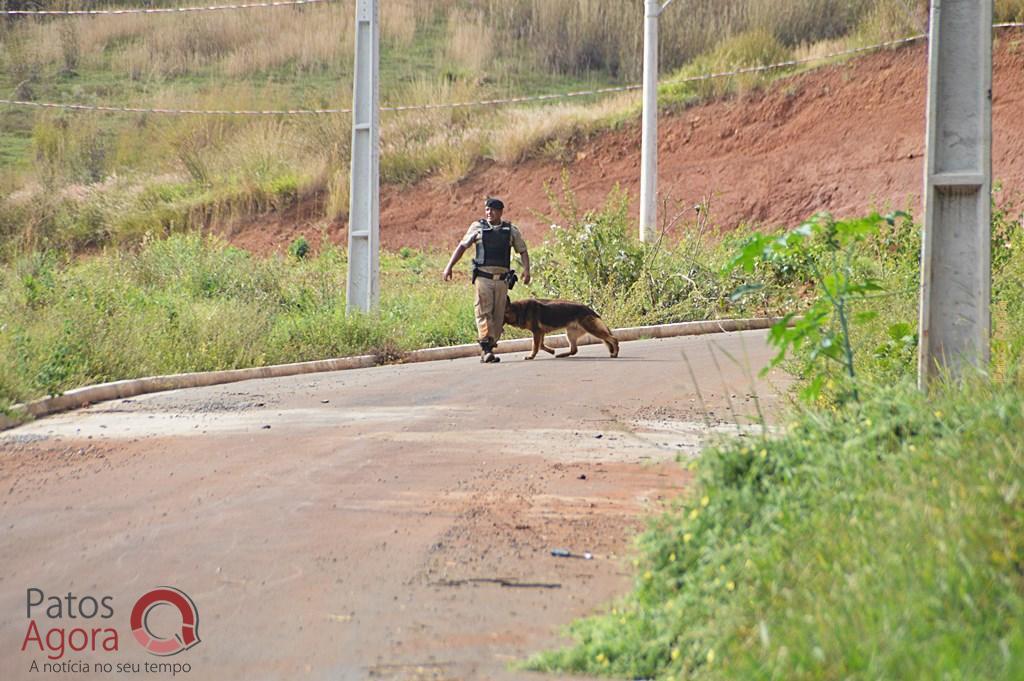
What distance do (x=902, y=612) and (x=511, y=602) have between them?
8.70ft

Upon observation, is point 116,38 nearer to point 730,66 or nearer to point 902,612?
point 730,66

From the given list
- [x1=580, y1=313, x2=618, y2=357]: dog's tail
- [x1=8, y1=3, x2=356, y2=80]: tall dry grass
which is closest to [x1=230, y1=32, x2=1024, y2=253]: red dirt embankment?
[x1=8, y1=3, x2=356, y2=80]: tall dry grass

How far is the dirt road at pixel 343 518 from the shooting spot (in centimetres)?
682

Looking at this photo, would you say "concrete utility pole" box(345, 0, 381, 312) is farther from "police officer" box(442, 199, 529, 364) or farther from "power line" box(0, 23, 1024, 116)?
"power line" box(0, 23, 1024, 116)

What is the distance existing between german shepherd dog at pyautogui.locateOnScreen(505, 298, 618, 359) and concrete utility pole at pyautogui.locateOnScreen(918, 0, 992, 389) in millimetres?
8567

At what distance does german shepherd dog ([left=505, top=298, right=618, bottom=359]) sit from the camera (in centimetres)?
1788

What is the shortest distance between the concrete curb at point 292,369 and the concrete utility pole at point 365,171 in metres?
2.11

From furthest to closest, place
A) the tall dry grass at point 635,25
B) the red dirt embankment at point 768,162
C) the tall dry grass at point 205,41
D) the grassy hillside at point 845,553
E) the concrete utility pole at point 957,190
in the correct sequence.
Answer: the tall dry grass at point 205,41 < the tall dry grass at point 635,25 < the red dirt embankment at point 768,162 < the concrete utility pole at point 957,190 < the grassy hillside at point 845,553

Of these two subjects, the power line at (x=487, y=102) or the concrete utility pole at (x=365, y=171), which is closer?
the concrete utility pole at (x=365, y=171)

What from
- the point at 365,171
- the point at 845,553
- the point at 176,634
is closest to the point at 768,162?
the point at 365,171

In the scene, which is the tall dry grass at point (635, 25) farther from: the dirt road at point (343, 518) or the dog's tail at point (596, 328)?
the dirt road at point (343, 518)

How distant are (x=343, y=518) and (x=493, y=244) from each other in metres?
9.01

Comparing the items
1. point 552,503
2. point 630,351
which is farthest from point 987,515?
point 630,351

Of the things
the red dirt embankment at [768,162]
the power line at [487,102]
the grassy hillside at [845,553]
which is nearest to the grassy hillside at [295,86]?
the power line at [487,102]
